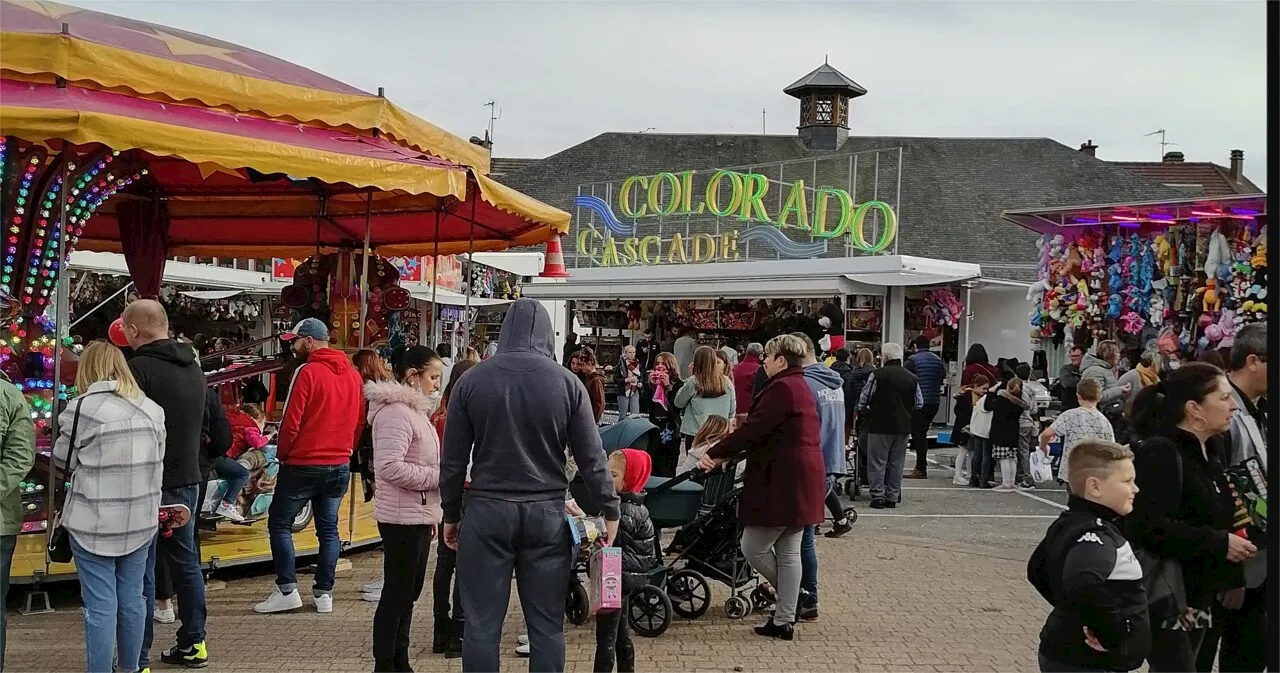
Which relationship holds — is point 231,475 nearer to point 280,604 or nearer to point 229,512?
point 229,512

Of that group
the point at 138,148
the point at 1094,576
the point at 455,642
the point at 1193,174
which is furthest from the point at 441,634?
the point at 1193,174

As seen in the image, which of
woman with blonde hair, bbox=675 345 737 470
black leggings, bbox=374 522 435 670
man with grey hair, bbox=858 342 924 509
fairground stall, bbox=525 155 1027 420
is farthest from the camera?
fairground stall, bbox=525 155 1027 420

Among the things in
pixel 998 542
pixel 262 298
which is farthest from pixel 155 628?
pixel 262 298

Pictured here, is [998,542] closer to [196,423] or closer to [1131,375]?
[1131,375]

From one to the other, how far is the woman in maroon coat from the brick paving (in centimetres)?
39

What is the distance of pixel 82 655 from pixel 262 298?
15.6m

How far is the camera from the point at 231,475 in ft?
22.8

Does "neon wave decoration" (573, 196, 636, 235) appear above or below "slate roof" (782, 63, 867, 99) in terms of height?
below

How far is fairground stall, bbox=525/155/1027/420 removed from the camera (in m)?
15.9

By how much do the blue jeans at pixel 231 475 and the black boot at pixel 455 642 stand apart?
207cm

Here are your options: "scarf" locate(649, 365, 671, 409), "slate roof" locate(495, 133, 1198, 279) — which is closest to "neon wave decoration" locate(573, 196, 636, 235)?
"scarf" locate(649, 365, 671, 409)

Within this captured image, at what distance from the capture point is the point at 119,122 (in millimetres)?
5703

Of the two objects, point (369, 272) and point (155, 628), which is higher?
point (369, 272)

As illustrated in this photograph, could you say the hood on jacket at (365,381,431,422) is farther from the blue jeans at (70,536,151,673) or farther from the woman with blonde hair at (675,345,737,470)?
the woman with blonde hair at (675,345,737,470)
